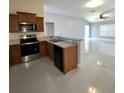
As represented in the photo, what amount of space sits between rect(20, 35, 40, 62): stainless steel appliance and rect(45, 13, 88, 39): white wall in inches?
161

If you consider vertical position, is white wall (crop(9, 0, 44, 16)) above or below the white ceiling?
below

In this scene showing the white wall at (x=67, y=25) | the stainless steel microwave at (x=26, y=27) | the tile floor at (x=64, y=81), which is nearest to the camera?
the tile floor at (x=64, y=81)

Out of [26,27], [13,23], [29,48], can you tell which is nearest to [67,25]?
[26,27]

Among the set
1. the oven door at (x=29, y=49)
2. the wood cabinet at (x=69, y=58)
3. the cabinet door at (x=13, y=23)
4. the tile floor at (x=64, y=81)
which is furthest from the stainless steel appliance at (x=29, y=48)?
the wood cabinet at (x=69, y=58)

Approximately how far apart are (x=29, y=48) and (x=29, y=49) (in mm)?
47

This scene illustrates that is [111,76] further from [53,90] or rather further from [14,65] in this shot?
[14,65]

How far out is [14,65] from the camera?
180 inches

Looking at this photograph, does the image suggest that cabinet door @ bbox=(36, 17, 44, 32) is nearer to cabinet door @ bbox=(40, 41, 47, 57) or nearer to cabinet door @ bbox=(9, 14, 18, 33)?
cabinet door @ bbox=(40, 41, 47, 57)

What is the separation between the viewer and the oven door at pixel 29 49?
16.1 ft

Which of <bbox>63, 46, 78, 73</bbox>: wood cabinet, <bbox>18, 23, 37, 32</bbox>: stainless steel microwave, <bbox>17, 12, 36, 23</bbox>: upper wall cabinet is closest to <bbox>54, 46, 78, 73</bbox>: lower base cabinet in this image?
<bbox>63, 46, 78, 73</bbox>: wood cabinet

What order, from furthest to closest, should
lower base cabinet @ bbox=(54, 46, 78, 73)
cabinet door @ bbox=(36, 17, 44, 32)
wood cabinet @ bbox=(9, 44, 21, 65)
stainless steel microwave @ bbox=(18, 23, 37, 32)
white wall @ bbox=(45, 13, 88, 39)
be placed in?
white wall @ bbox=(45, 13, 88, 39)
cabinet door @ bbox=(36, 17, 44, 32)
stainless steel microwave @ bbox=(18, 23, 37, 32)
wood cabinet @ bbox=(9, 44, 21, 65)
lower base cabinet @ bbox=(54, 46, 78, 73)

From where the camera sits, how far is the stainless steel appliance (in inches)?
194

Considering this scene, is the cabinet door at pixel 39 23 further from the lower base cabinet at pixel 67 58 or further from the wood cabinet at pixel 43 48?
the lower base cabinet at pixel 67 58
